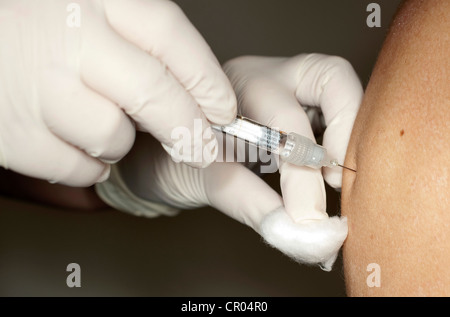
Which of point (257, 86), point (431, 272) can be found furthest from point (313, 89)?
point (431, 272)

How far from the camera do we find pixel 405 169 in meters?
0.86

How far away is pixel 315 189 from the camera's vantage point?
106 cm

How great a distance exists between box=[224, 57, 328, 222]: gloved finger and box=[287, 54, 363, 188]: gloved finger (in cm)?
4

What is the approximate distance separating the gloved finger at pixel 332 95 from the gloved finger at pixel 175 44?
0.26 meters

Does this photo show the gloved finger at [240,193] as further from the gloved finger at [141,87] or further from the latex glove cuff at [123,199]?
the latex glove cuff at [123,199]

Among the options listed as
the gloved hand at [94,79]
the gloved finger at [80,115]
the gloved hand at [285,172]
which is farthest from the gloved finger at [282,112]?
the gloved finger at [80,115]

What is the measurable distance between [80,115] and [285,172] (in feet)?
1.49

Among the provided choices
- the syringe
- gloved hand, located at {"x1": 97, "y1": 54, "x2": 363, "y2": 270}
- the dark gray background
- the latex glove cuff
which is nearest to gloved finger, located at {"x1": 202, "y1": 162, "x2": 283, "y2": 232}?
gloved hand, located at {"x1": 97, "y1": 54, "x2": 363, "y2": 270}

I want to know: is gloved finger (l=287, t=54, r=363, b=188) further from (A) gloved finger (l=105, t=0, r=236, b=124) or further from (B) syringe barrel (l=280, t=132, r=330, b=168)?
(A) gloved finger (l=105, t=0, r=236, b=124)

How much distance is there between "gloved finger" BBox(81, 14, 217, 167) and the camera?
3.08ft

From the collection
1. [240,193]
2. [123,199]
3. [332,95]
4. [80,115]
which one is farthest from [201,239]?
[80,115]

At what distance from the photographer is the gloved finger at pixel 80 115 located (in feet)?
3.12

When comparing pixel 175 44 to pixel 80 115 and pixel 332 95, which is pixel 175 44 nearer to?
pixel 80 115
